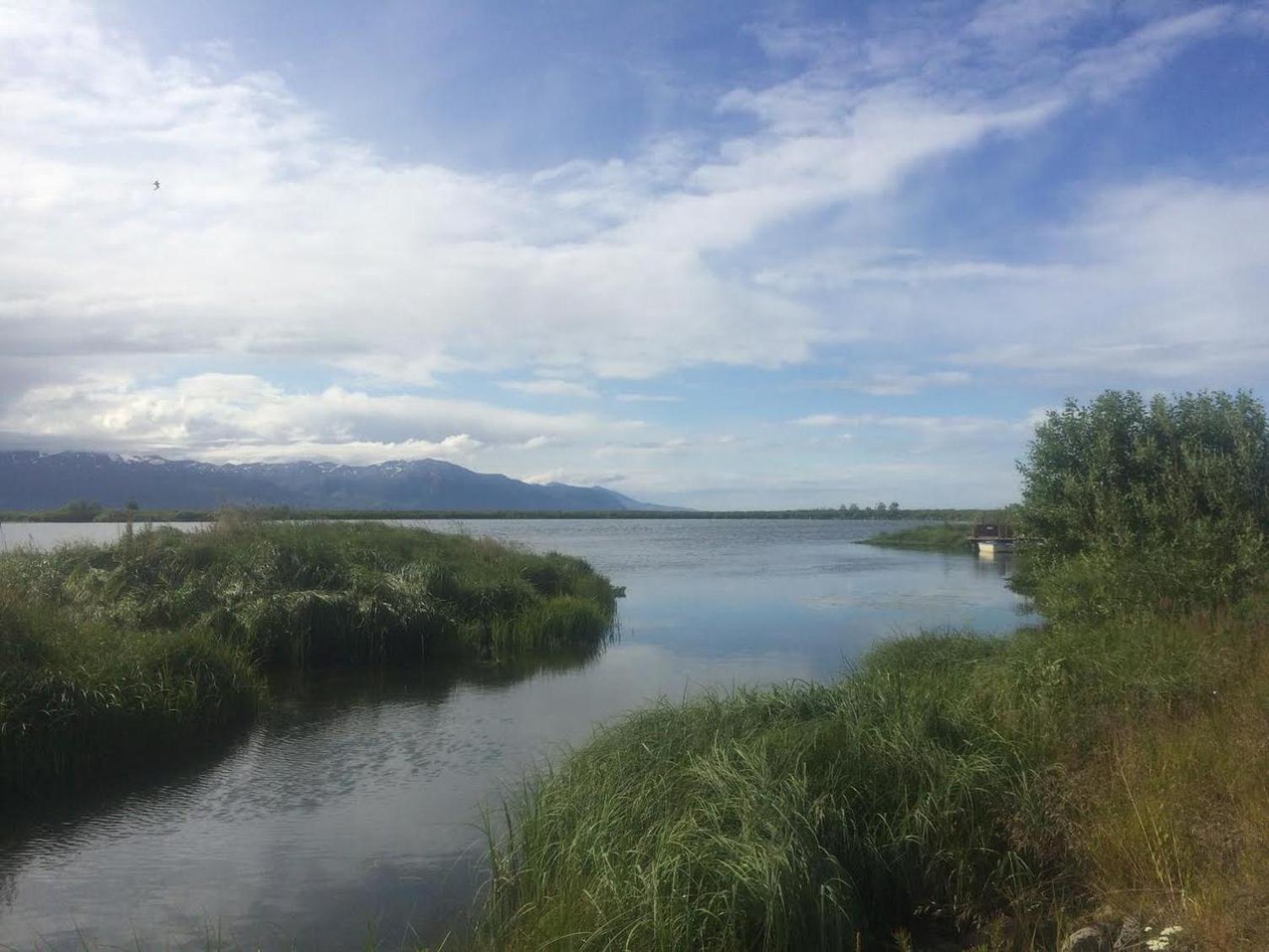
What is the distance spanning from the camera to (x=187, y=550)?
2289 cm

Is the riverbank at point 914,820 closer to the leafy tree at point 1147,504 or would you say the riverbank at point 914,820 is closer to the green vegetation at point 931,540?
the leafy tree at point 1147,504

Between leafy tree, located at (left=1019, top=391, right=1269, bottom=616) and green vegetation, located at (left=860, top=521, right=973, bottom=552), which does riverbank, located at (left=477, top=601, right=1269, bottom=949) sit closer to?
leafy tree, located at (left=1019, top=391, right=1269, bottom=616)

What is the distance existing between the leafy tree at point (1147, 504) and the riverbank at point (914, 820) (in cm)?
406

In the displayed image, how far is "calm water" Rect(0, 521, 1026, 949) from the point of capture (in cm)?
861

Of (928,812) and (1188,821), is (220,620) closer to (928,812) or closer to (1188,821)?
(928,812)

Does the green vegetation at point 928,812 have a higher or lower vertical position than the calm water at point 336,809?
higher

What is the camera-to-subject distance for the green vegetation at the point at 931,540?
79.2m

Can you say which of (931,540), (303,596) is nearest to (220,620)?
(303,596)

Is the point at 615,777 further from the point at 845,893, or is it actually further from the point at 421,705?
the point at 421,705

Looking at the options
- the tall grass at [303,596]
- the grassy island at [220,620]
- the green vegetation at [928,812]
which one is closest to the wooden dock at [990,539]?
the grassy island at [220,620]

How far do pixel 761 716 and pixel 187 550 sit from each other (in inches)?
682

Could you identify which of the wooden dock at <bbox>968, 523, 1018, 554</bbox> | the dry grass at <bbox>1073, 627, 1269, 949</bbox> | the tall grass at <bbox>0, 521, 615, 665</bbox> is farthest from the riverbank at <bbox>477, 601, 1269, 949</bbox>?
the wooden dock at <bbox>968, 523, 1018, 554</bbox>

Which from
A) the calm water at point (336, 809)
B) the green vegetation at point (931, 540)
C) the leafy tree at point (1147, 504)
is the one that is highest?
the leafy tree at point (1147, 504)

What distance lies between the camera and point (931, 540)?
84188mm
